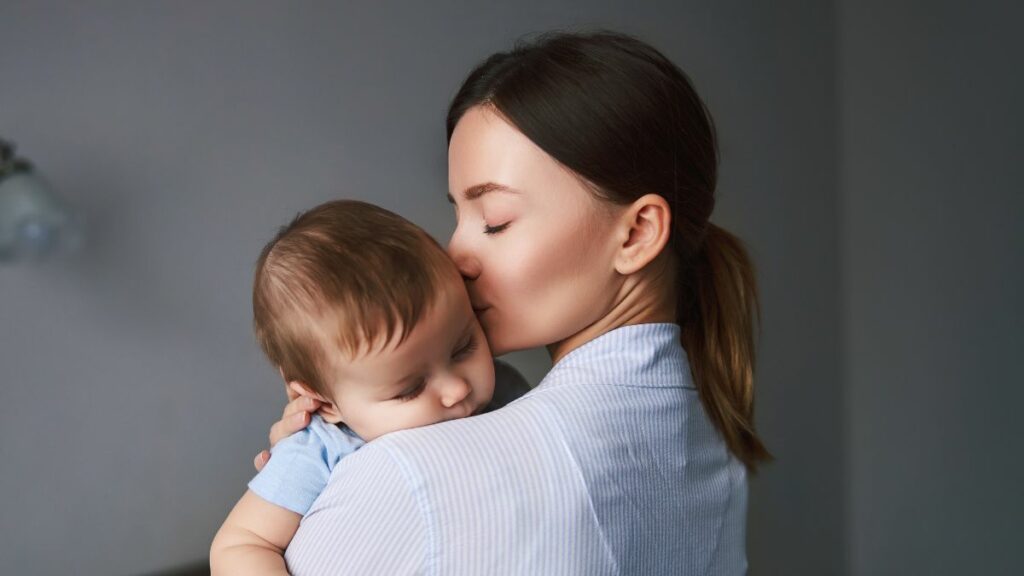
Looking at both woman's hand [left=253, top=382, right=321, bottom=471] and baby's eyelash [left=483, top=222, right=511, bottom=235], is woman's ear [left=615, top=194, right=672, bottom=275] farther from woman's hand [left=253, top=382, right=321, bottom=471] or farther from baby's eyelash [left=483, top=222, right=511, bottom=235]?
woman's hand [left=253, top=382, right=321, bottom=471]

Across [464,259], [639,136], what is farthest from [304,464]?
[639,136]

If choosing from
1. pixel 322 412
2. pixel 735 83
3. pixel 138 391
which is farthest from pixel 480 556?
pixel 735 83

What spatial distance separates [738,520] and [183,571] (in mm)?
944

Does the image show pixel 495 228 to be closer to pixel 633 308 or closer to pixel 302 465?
pixel 633 308

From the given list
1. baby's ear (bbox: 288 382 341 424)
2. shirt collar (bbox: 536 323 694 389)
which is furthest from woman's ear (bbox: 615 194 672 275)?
baby's ear (bbox: 288 382 341 424)

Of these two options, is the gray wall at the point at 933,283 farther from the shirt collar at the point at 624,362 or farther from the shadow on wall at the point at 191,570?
the shadow on wall at the point at 191,570

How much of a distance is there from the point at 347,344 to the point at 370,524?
0.25 meters

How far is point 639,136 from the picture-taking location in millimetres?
1341

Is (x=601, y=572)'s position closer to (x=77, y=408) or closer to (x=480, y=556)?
(x=480, y=556)

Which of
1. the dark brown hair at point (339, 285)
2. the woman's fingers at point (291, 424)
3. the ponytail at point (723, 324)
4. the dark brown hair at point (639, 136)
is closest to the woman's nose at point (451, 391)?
the dark brown hair at point (339, 285)

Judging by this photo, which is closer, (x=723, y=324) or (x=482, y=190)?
(x=482, y=190)

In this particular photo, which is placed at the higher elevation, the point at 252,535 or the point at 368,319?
the point at 368,319

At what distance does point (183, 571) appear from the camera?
161 centimetres

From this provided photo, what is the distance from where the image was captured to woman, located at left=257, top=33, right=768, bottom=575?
1.06 m
